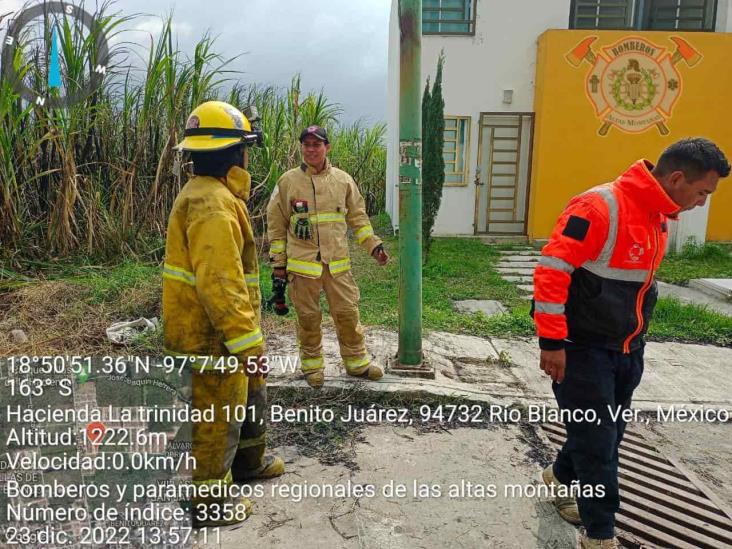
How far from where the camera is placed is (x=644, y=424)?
12.5 ft

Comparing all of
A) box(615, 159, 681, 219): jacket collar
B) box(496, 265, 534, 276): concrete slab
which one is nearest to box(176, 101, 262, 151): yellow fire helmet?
box(615, 159, 681, 219): jacket collar

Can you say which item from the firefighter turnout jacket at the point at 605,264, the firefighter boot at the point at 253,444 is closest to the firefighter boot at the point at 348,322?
the firefighter boot at the point at 253,444

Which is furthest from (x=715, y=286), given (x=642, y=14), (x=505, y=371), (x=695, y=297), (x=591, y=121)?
(x=642, y=14)

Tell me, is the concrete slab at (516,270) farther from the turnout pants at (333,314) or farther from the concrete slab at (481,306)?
the turnout pants at (333,314)

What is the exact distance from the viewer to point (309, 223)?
377cm

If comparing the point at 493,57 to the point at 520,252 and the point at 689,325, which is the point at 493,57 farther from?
the point at 689,325

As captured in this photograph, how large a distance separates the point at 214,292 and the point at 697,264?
8.68 meters

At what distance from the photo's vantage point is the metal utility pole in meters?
3.80

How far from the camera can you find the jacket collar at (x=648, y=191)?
2258mm

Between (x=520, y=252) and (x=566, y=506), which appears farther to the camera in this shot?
(x=520, y=252)

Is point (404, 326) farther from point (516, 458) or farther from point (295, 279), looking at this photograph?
point (516, 458)

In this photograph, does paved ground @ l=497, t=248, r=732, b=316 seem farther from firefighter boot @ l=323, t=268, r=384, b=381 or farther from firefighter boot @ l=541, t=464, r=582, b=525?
firefighter boot @ l=541, t=464, r=582, b=525

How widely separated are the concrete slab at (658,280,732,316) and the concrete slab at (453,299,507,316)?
6.82 feet

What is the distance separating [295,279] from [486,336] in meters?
2.21
